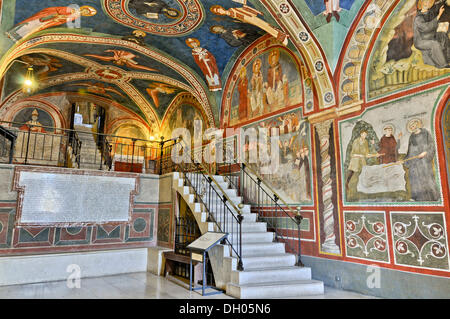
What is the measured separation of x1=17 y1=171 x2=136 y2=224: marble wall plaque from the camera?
255 inches

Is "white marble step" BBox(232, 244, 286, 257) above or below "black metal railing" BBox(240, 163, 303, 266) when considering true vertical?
below

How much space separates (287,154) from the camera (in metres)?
6.98

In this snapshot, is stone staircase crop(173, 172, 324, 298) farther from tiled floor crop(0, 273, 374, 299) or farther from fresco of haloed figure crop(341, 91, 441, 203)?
fresco of haloed figure crop(341, 91, 441, 203)

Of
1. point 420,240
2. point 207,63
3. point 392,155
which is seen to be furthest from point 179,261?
point 207,63

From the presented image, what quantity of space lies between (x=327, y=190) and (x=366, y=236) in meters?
1.09

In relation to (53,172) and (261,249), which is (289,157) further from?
(53,172)

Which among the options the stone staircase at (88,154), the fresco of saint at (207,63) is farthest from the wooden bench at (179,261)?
the stone staircase at (88,154)

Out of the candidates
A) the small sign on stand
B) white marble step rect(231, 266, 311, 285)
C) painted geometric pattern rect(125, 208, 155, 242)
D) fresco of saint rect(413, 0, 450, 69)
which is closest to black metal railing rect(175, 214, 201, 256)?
painted geometric pattern rect(125, 208, 155, 242)

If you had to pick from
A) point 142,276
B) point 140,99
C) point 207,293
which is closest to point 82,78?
point 140,99

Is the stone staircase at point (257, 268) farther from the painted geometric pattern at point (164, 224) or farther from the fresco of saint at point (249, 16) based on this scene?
the fresco of saint at point (249, 16)

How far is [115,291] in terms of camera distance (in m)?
5.48

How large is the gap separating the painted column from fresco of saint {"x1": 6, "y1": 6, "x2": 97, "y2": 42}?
5.68 meters

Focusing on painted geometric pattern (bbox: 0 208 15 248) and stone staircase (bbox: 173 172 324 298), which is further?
painted geometric pattern (bbox: 0 208 15 248)
